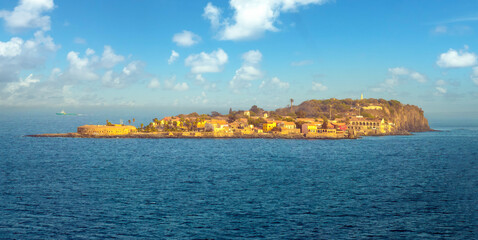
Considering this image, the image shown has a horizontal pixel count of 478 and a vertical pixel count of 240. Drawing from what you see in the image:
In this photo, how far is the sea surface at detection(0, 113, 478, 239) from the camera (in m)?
26.6

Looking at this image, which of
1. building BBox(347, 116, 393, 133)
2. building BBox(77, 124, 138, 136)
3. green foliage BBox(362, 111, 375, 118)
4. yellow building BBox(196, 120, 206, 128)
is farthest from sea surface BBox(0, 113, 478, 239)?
green foliage BBox(362, 111, 375, 118)

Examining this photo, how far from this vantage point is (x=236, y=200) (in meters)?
35.2

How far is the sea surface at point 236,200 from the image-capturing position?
87.2 feet

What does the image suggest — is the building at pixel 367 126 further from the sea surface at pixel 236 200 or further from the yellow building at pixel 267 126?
the sea surface at pixel 236 200

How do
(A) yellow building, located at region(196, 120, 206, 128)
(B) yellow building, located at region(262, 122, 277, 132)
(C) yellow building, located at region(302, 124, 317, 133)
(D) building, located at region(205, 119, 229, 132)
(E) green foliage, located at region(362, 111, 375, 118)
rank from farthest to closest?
(E) green foliage, located at region(362, 111, 375, 118), (A) yellow building, located at region(196, 120, 206, 128), (B) yellow building, located at region(262, 122, 277, 132), (C) yellow building, located at region(302, 124, 317, 133), (D) building, located at region(205, 119, 229, 132)

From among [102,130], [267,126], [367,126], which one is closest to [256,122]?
[267,126]

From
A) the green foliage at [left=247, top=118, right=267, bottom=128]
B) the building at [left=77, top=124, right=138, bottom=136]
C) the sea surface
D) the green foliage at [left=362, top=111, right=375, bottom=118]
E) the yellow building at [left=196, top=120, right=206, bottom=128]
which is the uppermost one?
the green foliage at [left=362, top=111, right=375, bottom=118]

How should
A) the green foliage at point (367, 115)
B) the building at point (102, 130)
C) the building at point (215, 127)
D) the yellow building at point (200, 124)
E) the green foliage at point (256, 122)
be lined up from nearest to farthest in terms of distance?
the building at point (102, 130), the building at point (215, 127), the yellow building at point (200, 124), the green foliage at point (256, 122), the green foliage at point (367, 115)

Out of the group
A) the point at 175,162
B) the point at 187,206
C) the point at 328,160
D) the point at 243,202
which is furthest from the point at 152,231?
the point at 328,160

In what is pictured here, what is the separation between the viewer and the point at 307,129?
445 feet

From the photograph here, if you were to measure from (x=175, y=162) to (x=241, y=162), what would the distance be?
1067 centimetres

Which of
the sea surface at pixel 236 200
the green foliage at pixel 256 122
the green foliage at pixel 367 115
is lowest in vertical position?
the sea surface at pixel 236 200

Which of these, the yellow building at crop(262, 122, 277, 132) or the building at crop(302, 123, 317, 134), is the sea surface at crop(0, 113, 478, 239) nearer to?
the building at crop(302, 123, 317, 134)

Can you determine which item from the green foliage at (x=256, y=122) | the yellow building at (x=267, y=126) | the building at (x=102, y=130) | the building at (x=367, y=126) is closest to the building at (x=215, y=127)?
the yellow building at (x=267, y=126)
